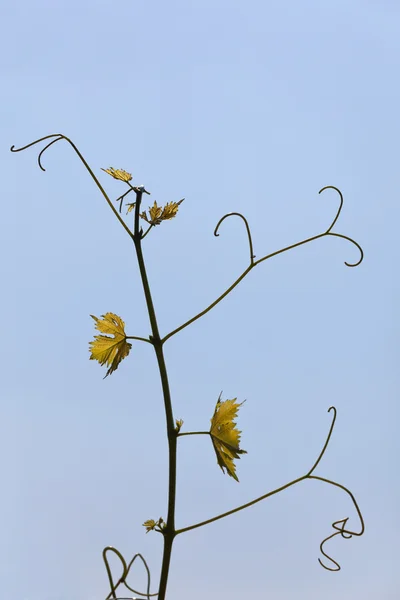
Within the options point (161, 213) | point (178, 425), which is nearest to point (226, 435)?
point (178, 425)

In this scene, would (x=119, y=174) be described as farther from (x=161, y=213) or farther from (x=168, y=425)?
(x=168, y=425)

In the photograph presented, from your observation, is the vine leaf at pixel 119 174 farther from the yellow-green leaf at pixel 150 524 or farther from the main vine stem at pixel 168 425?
the yellow-green leaf at pixel 150 524

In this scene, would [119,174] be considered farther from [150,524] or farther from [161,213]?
[150,524]

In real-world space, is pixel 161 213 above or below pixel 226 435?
above

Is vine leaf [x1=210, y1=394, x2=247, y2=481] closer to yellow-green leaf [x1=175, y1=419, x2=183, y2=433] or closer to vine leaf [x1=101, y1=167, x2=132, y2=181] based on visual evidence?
yellow-green leaf [x1=175, y1=419, x2=183, y2=433]

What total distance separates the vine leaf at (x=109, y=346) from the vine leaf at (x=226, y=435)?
0.22 ft

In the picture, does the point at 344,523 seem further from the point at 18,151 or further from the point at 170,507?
the point at 18,151

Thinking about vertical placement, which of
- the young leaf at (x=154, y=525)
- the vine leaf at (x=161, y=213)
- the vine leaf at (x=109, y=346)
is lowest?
the young leaf at (x=154, y=525)

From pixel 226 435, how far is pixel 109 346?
3.5 inches

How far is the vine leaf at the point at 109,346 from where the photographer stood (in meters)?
0.45

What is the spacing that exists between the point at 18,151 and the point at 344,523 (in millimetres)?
326

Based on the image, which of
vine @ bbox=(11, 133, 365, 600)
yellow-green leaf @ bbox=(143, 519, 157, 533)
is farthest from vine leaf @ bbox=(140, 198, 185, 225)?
yellow-green leaf @ bbox=(143, 519, 157, 533)

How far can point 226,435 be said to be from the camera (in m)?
0.43

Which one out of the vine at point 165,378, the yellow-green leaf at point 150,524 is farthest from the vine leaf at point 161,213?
the yellow-green leaf at point 150,524
